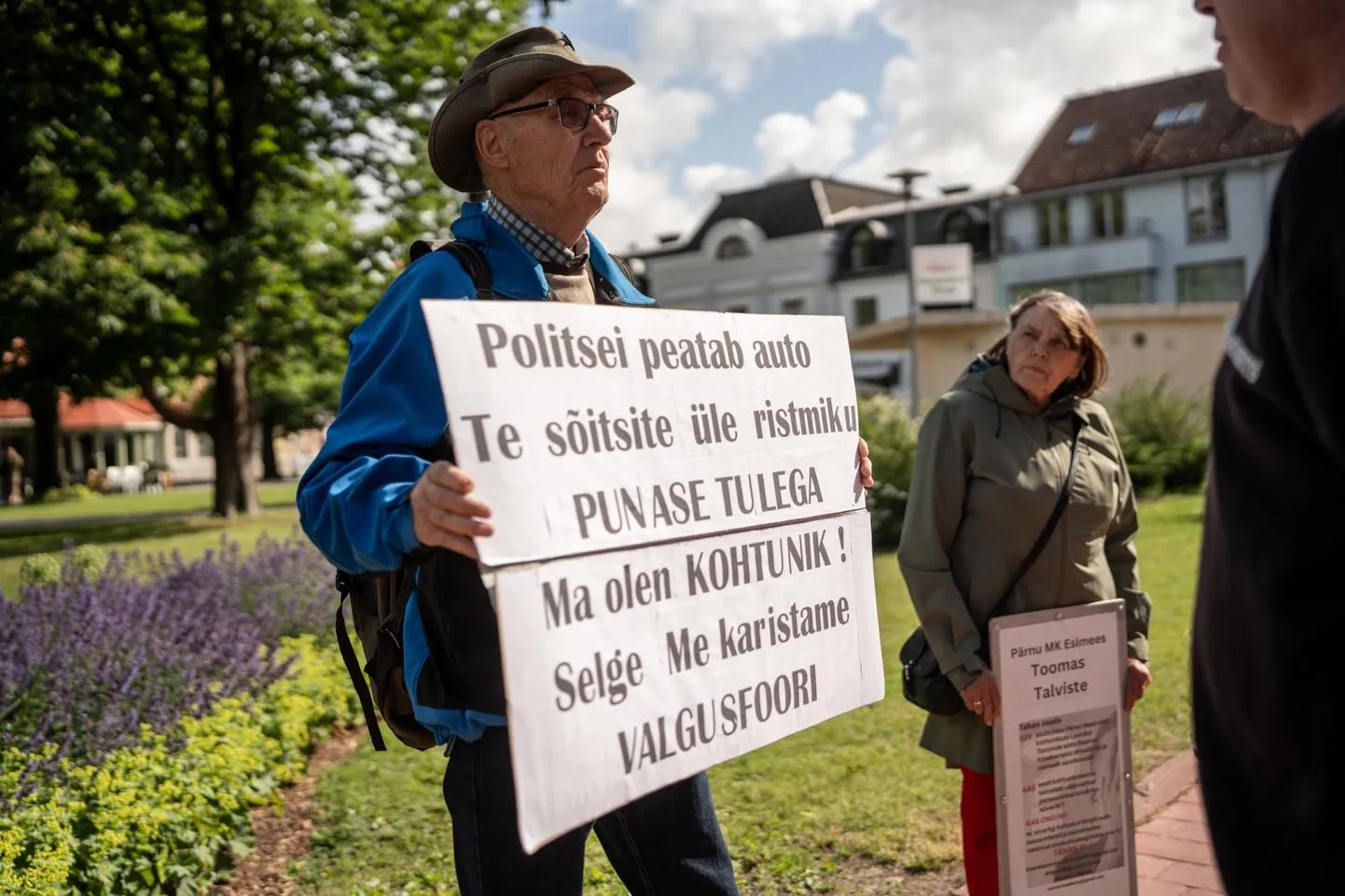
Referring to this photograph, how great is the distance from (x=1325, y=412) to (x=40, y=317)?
19032 millimetres

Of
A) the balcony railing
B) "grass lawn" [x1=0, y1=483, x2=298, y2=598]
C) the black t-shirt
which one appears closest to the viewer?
the black t-shirt

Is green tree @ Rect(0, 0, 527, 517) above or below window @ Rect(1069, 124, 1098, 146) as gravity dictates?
below

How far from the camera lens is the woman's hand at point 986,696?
3.57m

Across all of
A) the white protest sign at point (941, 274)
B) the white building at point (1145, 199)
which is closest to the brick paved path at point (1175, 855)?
the white protest sign at point (941, 274)

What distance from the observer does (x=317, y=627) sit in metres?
8.41

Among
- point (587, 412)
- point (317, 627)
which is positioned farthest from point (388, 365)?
point (317, 627)

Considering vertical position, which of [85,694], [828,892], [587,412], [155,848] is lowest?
[828,892]

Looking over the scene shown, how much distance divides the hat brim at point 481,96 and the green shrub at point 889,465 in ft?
38.7

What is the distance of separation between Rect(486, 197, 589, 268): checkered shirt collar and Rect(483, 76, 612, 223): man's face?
43 mm

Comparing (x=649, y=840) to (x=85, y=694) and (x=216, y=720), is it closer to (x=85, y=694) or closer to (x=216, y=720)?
(x=216, y=720)

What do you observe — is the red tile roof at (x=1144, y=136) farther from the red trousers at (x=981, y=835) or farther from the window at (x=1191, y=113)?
the red trousers at (x=981, y=835)

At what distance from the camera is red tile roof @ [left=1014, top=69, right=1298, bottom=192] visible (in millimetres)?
45062

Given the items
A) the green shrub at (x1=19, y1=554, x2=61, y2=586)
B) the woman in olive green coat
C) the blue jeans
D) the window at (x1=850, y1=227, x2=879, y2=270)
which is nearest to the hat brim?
the blue jeans

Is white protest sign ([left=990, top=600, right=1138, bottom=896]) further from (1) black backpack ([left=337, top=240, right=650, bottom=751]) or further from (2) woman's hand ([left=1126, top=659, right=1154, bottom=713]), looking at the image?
(1) black backpack ([left=337, top=240, right=650, bottom=751])
